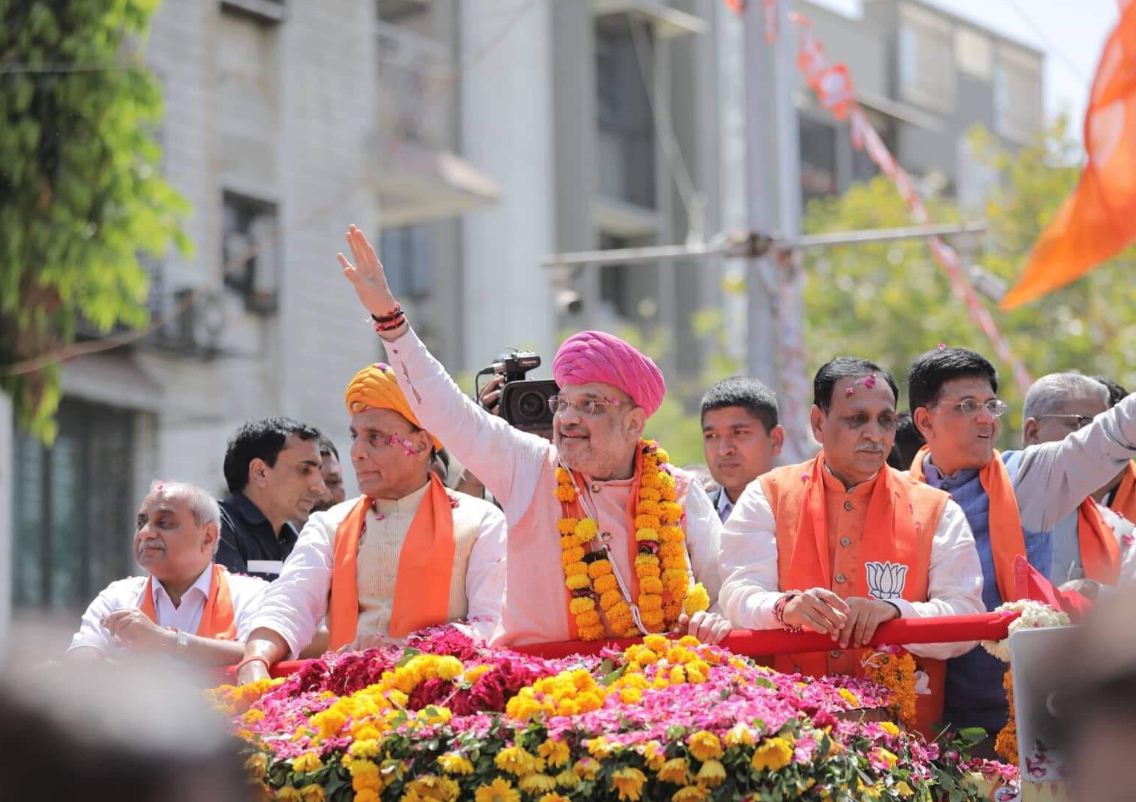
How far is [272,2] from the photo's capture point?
75.0ft

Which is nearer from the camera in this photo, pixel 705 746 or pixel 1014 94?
pixel 705 746

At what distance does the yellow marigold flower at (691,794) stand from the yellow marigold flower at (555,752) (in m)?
0.27

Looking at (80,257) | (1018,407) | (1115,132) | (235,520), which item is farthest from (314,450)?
(1018,407)

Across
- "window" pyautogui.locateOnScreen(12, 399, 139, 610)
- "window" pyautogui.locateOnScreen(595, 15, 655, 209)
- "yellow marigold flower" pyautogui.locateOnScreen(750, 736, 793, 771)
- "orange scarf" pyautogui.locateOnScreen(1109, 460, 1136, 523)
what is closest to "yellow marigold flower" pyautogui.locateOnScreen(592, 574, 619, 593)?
"yellow marigold flower" pyautogui.locateOnScreen(750, 736, 793, 771)

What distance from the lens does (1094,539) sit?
257 inches

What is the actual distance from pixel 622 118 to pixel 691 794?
3098 cm

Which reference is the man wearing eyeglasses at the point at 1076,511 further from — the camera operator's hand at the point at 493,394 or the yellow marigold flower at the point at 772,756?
the camera operator's hand at the point at 493,394

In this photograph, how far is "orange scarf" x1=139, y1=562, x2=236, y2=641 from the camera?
6.42 meters

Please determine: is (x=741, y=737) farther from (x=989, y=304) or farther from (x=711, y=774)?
(x=989, y=304)

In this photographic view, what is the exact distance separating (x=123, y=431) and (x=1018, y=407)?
1053 centimetres

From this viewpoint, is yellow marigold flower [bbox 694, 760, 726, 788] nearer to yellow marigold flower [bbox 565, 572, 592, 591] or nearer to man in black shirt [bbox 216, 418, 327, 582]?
yellow marigold flower [bbox 565, 572, 592, 591]

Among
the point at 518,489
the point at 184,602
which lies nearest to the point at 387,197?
the point at 184,602

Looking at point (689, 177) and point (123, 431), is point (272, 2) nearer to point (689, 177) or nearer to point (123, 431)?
point (123, 431)

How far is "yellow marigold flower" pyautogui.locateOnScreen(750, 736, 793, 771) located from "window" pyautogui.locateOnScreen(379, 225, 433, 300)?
84.5 ft
